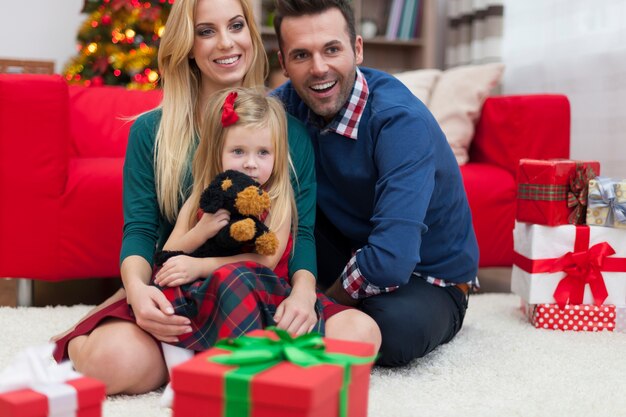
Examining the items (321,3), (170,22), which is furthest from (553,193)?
(170,22)

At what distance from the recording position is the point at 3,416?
87cm

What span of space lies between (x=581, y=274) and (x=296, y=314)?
99 centimetres

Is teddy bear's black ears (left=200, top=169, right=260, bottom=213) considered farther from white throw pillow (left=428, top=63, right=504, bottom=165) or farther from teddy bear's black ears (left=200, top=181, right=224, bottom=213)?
white throw pillow (left=428, top=63, right=504, bottom=165)

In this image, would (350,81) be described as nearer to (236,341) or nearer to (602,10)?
(236,341)

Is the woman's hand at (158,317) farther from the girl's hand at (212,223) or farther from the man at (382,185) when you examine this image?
the man at (382,185)

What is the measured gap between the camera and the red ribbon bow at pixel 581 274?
1.99m

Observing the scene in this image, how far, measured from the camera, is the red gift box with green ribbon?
0.83 meters

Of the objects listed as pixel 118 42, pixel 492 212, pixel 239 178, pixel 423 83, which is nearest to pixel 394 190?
pixel 239 178

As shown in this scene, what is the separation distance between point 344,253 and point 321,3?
2.15ft

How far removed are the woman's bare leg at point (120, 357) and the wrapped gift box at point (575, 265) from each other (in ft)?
3.67

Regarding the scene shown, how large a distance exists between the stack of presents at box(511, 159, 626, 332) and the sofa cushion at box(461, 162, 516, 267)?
40 centimetres

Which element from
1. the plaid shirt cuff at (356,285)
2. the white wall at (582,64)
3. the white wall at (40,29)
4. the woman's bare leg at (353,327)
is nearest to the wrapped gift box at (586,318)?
the plaid shirt cuff at (356,285)

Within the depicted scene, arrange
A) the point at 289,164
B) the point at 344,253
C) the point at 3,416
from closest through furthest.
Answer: the point at 3,416 < the point at 289,164 < the point at 344,253

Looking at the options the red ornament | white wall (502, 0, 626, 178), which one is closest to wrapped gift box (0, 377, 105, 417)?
white wall (502, 0, 626, 178)
